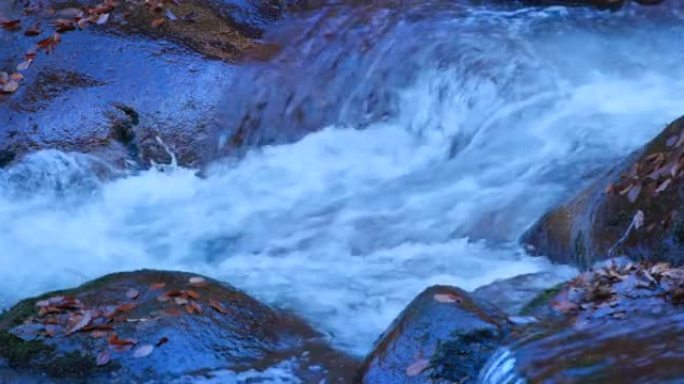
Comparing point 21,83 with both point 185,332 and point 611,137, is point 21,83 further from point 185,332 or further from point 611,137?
point 611,137

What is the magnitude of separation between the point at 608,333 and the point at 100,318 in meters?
2.71

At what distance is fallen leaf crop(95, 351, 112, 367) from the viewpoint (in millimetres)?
5223

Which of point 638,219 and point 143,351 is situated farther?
point 638,219

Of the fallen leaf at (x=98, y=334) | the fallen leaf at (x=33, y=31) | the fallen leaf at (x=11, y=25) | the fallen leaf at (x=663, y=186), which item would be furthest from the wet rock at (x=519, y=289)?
the fallen leaf at (x=11, y=25)

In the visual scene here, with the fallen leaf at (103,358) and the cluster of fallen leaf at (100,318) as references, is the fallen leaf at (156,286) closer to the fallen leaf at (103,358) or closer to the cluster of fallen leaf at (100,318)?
the cluster of fallen leaf at (100,318)

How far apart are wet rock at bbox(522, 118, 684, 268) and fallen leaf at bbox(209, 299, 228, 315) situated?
8.02ft

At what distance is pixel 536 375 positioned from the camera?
169 inches

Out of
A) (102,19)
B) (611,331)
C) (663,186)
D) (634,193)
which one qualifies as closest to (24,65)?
(102,19)

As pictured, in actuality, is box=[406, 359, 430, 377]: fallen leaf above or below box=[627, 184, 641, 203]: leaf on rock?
below

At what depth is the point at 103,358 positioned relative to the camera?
525 cm

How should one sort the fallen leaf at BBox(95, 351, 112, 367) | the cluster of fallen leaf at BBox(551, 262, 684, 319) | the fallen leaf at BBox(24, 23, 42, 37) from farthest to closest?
the fallen leaf at BBox(24, 23, 42, 37) → the fallen leaf at BBox(95, 351, 112, 367) → the cluster of fallen leaf at BBox(551, 262, 684, 319)

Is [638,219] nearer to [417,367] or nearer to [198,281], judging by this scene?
[417,367]

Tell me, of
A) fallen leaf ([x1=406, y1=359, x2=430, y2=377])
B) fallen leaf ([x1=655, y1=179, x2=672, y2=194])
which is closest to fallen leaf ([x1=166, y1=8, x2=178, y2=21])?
fallen leaf ([x1=655, y1=179, x2=672, y2=194])

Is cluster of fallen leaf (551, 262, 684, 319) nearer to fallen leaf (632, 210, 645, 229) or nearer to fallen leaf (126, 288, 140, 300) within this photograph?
fallen leaf (632, 210, 645, 229)
